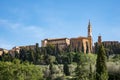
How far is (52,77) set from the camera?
115 meters

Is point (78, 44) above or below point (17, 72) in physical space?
above

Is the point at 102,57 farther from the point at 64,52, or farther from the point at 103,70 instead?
the point at 64,52

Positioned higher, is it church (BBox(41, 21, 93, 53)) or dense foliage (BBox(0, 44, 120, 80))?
church (BBox(41, 21, 93, 53))

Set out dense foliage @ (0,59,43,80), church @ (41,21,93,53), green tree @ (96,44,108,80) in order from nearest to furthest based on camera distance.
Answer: green tree @ (96,44,108,80) < dense foliage @ (0,59,43,80) < church @ (41,21,93,53)

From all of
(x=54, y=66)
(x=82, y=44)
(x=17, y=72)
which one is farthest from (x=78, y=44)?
(x=17, y=72)

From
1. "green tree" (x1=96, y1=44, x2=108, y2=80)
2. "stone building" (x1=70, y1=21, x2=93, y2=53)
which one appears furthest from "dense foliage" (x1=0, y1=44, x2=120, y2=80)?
"stone building" (x1=70, y1=21, x2=93, y2=53)

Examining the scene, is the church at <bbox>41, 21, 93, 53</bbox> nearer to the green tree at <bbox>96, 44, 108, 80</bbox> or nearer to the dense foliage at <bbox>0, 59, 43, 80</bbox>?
the dense foliage at <bbox>0, 59, 43, 80</bbox>

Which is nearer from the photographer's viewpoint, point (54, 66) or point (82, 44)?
point (54, 66)

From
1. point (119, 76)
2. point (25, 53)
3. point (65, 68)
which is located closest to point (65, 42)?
point (25, 53)

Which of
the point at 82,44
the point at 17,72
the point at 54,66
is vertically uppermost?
the point at 82,44

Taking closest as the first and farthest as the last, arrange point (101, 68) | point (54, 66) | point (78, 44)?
point (101, 68) → point (54, 66) → point (78, 44)

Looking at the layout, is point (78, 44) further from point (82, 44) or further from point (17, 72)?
point (17, 72)

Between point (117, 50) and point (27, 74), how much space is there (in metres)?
110

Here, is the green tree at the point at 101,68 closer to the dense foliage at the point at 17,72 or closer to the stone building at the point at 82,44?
the dense foliage at the point at 17,72
